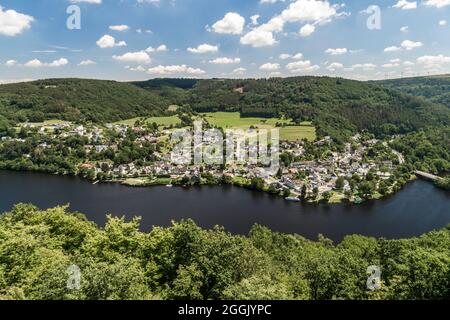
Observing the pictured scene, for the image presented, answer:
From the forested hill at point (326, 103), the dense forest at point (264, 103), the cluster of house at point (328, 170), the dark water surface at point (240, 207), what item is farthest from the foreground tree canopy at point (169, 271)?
the forested hill at point (326, 103)

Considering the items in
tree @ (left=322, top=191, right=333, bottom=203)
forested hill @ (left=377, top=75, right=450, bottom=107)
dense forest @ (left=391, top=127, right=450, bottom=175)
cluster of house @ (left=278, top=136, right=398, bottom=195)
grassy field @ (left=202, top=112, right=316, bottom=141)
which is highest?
forested hill @ (left=377, top=75, right=450, bottom=107)

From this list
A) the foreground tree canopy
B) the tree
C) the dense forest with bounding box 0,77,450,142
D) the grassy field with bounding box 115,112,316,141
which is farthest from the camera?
the dense forest with bounding box 0,77,450,142

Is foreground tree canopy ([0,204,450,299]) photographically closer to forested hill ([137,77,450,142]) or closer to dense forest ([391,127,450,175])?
dense forest ([391,127,450,175])

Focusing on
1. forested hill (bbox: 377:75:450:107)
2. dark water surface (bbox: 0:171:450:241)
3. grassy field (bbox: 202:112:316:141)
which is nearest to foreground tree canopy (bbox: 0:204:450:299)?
dark water surface (bbox: 0:171:450:241)

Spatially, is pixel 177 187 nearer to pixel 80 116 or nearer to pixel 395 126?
pixel 80 116

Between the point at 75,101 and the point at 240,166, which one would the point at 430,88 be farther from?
the point at 75,101

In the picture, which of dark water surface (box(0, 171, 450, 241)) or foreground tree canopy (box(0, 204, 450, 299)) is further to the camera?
dark water surface (box(0, 171, 450, 241))
